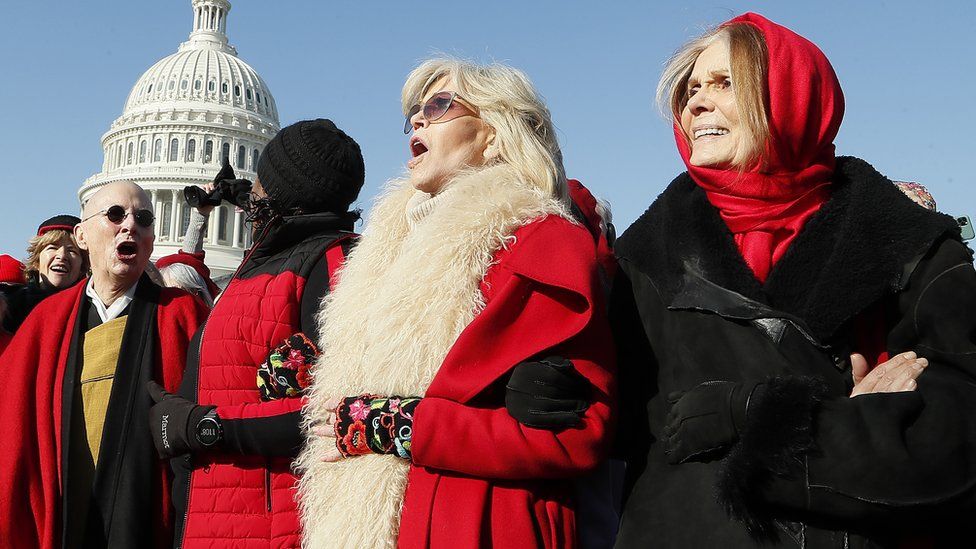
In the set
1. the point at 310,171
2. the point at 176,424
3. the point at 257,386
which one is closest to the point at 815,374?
the point at 257,386

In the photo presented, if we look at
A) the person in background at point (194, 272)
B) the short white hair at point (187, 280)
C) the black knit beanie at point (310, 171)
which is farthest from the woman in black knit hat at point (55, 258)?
the black knit beanie at point (310, 171)

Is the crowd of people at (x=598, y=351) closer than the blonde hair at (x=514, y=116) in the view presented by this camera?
Yes

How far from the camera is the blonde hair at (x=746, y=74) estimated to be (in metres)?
1.99

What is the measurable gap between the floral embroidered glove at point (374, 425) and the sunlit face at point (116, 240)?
172 centimetres

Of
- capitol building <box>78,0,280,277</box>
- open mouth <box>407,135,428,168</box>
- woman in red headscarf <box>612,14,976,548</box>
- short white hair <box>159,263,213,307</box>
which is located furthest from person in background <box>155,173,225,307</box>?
capitol building <box>78,0,280,277</box>

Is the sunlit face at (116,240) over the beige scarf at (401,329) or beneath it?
over

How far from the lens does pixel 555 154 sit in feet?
8.58

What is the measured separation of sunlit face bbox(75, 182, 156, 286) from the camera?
369cm

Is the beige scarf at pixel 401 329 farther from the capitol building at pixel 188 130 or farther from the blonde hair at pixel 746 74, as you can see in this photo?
the capitol building at pixel 188 130

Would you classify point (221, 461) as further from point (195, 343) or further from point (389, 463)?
point (389, 463)

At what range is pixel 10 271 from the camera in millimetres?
5180

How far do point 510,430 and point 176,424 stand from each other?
1.16m

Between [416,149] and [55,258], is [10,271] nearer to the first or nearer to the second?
[55,258]

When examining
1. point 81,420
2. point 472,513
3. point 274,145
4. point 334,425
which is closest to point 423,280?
point 334,425
